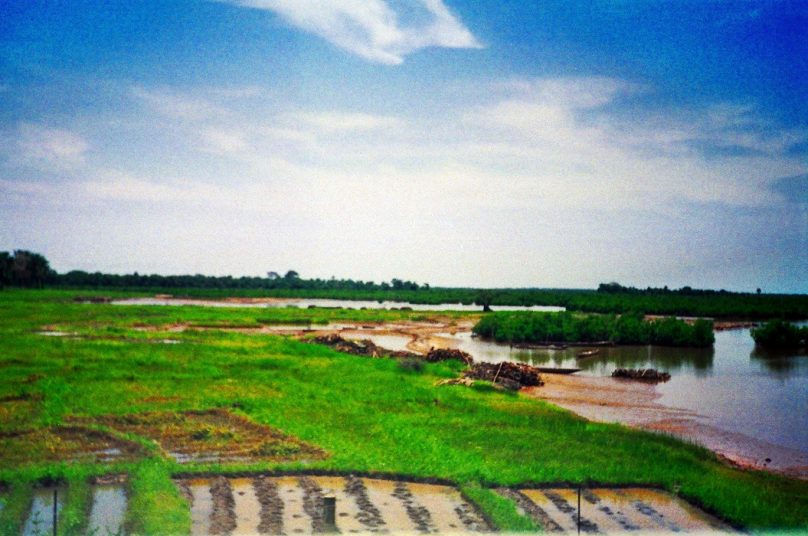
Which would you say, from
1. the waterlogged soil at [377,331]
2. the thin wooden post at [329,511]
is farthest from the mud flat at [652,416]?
the waterlogged soil at [377,331]

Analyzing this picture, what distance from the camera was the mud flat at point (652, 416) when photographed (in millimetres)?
10273

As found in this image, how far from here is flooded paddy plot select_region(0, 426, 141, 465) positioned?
8.34 metres

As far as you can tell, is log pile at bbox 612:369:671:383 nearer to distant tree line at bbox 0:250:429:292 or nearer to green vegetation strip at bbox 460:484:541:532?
green vegetation strip at bbox 460:484:541:532

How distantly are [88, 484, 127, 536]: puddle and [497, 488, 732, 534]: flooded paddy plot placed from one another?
4111 mm

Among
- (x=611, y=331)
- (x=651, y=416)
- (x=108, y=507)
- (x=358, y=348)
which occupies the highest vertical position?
(x=611, y=331)

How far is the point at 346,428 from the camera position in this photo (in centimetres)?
1030

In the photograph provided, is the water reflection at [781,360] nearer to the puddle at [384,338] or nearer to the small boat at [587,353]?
the small boat at [587,353]

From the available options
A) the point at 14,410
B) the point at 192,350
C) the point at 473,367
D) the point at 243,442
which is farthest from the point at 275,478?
the point at 192,350

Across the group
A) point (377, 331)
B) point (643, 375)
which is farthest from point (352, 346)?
point (377, 331)

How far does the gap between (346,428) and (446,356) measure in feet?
33.6

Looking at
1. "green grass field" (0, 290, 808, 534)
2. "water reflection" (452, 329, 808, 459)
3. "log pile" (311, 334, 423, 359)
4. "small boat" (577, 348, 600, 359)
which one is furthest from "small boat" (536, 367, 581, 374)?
"small boat" (577, 348, 600, 359)

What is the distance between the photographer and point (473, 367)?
18.1 metres

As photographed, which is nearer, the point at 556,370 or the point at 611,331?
the point at 556,370

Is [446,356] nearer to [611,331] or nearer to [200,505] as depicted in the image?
[611,331]
